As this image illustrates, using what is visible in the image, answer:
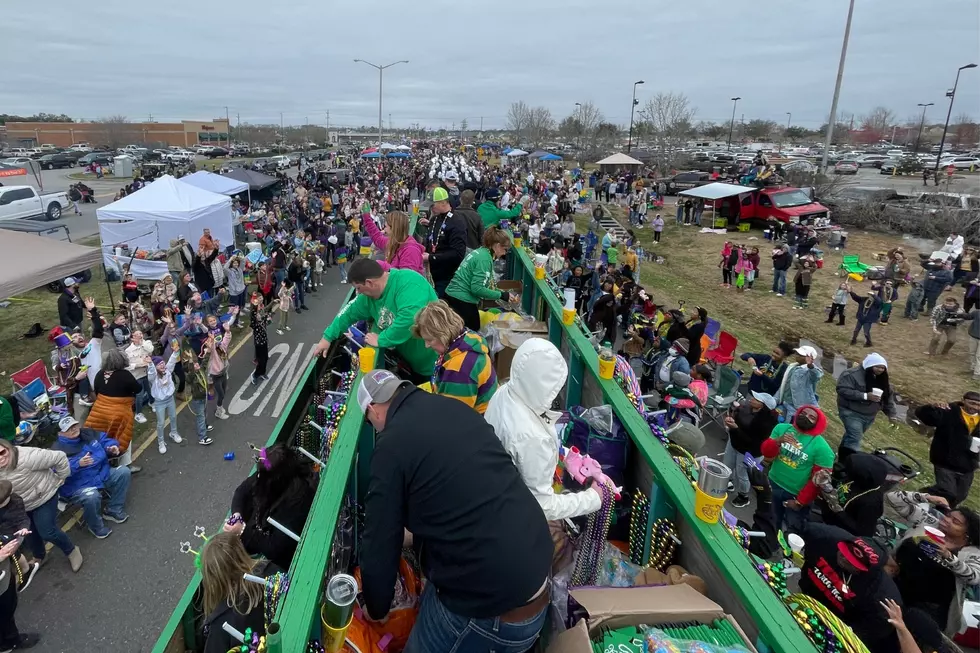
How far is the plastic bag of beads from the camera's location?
286 centimetres

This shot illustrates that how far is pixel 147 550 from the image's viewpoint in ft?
19.7

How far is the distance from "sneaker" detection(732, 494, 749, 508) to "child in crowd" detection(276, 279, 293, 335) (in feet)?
31.8

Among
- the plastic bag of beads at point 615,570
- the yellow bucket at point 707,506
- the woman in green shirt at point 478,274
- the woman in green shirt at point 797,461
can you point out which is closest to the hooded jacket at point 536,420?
the yellow bucket at point 707,506

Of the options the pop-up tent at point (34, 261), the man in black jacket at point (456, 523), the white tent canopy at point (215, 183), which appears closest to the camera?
the man in black jacket at point (456, 523)

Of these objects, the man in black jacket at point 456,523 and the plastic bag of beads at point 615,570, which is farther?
the plastic bag of beads at point 615,570

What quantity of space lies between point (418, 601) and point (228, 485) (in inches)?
223

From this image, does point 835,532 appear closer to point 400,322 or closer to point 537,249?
point 400,322

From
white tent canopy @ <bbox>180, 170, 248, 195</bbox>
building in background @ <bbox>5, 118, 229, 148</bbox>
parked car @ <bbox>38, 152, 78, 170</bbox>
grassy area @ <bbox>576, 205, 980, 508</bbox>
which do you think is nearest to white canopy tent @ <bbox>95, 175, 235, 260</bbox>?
white tent canopy @ <bbox>180, 170, 248, 195</bbox>

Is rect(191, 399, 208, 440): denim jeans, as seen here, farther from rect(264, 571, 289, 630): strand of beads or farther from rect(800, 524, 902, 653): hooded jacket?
rect(800, 524, 902, 653): hooded jacket


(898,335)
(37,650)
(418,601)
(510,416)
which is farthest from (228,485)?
(898,335)

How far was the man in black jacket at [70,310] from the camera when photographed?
421 inches

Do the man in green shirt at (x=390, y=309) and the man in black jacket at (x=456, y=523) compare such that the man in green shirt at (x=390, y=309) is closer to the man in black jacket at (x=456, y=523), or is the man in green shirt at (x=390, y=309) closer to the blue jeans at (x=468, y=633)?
the man in black jacket at (x=456, y=523)

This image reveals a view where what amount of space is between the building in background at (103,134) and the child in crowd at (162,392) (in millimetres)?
87338

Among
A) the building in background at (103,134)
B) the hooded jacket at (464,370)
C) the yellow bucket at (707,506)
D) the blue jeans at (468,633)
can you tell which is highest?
the building in background at (103,134)
